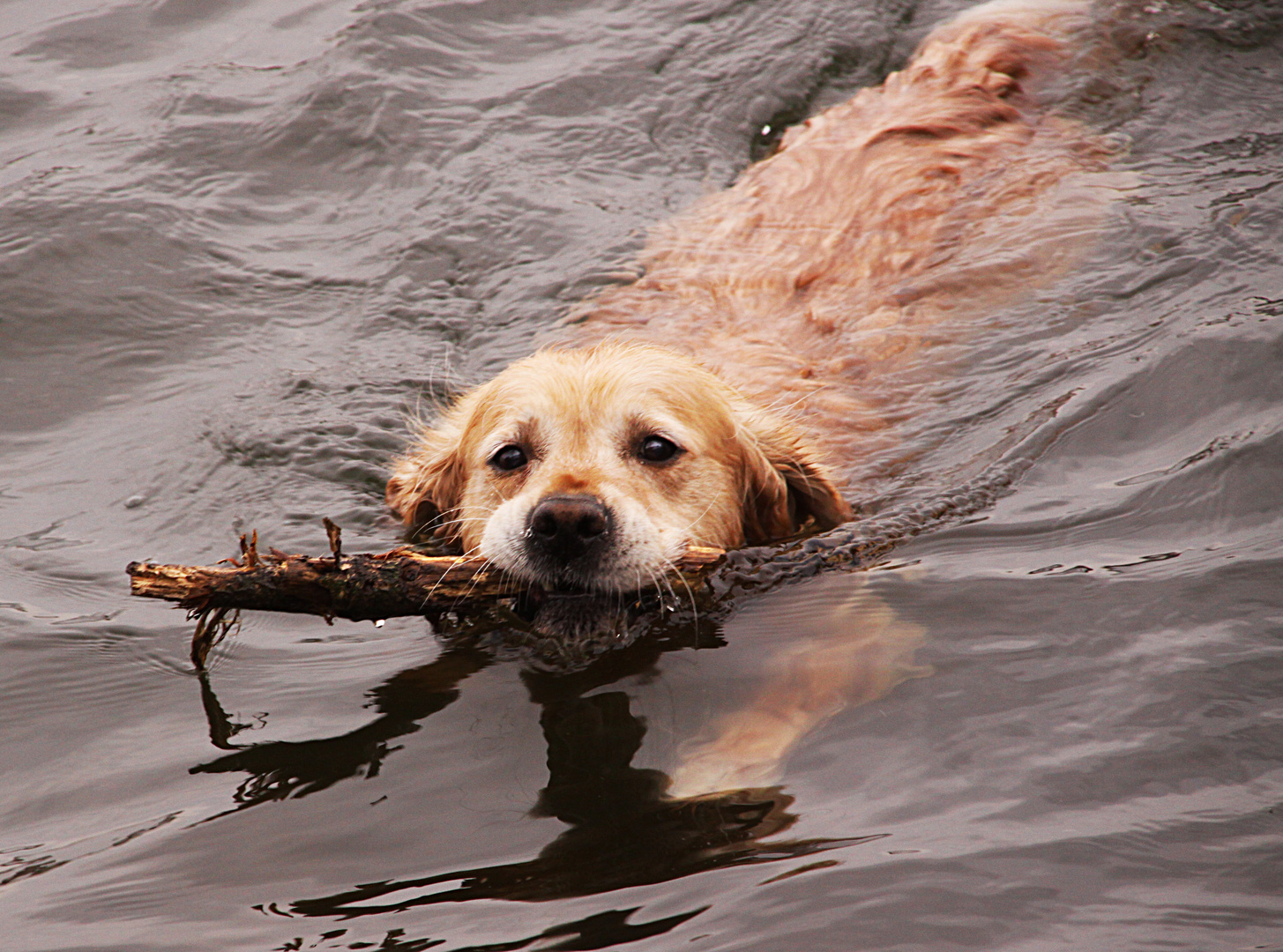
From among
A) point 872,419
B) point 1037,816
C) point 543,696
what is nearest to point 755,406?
point 872,419

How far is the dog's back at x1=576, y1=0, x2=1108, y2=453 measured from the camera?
6.09 m

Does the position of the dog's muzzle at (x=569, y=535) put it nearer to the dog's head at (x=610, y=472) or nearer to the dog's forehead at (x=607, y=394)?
the dog's head at (x=610, y=472)

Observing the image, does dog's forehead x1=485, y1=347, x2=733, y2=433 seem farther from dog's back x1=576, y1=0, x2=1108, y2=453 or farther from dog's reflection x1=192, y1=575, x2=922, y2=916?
dog's reflection x1=192, y1=575, x2=922, y2=916

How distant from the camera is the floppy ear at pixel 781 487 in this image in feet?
17.2

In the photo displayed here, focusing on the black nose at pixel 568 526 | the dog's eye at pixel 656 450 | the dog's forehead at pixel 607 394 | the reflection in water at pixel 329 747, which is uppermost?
the dog's forehead at pixel 607 394

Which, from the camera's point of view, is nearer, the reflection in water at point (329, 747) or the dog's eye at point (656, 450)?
the reflection in water at point (329, 747)

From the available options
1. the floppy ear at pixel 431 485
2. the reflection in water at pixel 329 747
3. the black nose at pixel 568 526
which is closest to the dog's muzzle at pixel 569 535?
the black nose at pixel 568 526

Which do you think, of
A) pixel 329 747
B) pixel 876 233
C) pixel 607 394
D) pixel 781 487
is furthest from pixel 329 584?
pixel 876 233

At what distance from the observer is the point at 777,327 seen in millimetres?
6297

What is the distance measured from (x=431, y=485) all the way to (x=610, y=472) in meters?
1.16

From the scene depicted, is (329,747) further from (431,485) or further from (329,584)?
(431,485)

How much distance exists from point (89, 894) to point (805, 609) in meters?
2.46

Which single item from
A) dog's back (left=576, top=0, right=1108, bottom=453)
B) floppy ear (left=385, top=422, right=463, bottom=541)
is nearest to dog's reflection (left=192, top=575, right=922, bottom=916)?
floppy ear (left=385, top=422, right=463, bottom=541)

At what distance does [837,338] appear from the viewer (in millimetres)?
6160
